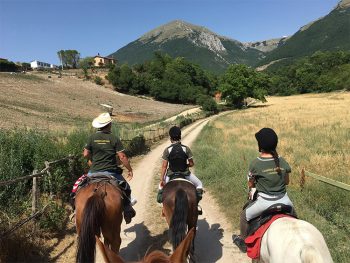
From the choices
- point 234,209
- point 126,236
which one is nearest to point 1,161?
point 126,236

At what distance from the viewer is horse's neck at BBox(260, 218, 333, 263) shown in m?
3.94

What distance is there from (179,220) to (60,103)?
189ft

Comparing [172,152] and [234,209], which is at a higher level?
[172,152]

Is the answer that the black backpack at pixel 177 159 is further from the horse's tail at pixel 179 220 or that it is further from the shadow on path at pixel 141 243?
the shadow on path at pixel 141 243

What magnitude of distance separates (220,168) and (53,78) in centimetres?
8009

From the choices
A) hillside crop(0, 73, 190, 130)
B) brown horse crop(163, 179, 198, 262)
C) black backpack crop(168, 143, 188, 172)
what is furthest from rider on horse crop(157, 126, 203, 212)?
hillside crop(0, 73, 190, 130)

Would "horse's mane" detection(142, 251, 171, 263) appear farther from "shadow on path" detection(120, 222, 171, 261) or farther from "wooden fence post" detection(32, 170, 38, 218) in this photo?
"wooden fence post" detection(32, 170, 38, 218)

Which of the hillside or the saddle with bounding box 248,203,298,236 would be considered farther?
the hillside

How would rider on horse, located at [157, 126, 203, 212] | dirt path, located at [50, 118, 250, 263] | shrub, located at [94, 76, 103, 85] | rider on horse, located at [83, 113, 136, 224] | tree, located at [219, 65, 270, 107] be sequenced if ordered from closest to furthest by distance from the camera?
rider on horse, located at [83, 113, 136, 224] < rider on horse, located at [157, 126, 203, 212] < dirt path, located at [50, 118, 250, 263] < tree, located at [219, 65, 270, 107] < shrub, located at [94, 76, 103, 85]

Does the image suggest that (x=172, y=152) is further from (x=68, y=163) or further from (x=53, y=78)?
(x=53, y=78)

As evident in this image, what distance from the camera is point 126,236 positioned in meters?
8.94

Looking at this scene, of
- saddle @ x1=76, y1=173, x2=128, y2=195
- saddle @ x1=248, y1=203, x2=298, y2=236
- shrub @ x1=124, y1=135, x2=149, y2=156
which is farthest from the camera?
shrub @ x1=124, y1=135, x2=149, y2=156

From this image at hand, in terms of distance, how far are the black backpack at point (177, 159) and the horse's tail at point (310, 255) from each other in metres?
3.65

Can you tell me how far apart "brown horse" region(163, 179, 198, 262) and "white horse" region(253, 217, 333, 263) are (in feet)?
5.41
